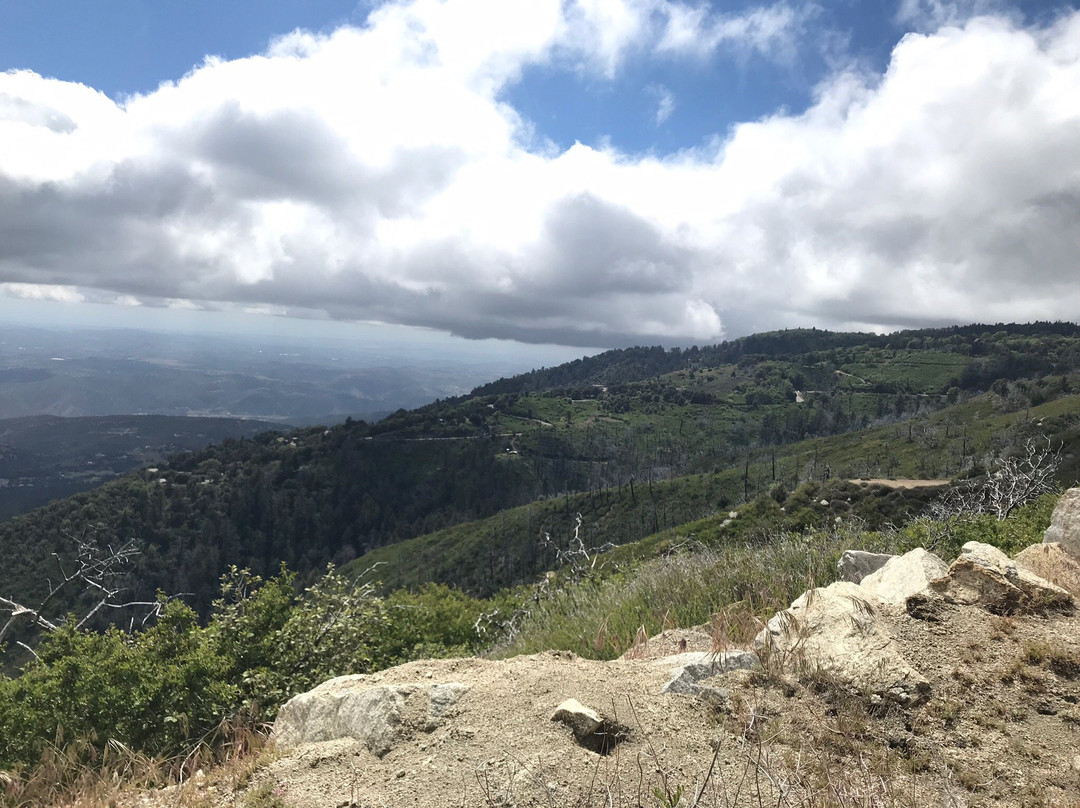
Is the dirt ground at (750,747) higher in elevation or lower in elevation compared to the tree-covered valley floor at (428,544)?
higher

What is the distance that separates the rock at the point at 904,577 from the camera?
5.50 metres

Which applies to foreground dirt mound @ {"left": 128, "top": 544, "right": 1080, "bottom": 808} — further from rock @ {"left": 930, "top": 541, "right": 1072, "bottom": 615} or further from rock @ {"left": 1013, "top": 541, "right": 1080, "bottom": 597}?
rock @ {"left": 1013, "top": 541, "right": 1080, "bottom": 597}

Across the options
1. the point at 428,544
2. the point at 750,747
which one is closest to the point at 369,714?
the point at 750,747

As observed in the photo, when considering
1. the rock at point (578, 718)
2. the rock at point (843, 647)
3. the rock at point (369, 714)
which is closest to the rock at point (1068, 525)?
the rock at point (843, 647)

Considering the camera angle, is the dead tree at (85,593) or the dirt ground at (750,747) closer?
the dirt ground at (750,747)

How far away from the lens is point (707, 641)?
624cm

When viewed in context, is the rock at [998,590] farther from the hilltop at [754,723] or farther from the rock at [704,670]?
the rock at [704,670]

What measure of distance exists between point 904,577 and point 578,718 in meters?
3.99

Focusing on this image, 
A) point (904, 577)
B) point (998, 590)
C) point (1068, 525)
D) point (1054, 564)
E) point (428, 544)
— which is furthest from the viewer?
point (428, 544)

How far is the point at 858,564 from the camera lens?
800 centimetres

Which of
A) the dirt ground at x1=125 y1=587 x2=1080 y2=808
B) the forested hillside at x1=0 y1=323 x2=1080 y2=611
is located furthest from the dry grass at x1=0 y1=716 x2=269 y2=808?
the forested hillside at x1=0 y1=323 x2=1080 y2=611

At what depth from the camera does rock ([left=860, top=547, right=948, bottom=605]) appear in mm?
5504

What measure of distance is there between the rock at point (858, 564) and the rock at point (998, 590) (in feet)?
7.75

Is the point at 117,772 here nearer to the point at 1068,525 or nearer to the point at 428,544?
the point at 1068,525
